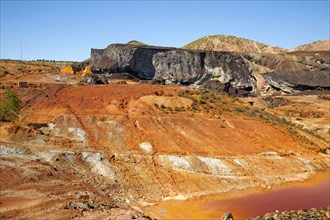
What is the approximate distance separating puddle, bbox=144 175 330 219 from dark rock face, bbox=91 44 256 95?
4088 centimetres

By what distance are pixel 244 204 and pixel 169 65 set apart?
48.3 m

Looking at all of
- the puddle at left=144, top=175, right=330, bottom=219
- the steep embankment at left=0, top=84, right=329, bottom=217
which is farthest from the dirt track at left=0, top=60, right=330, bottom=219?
the puddle at left=144, top=175, right=330, bottom=219

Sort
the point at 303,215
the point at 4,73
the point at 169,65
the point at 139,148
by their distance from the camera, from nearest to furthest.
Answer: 1. the point at 303,215
2. the point at 139,148
3. the point at 4,73
4. the point at 169,65

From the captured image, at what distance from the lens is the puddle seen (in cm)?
2036

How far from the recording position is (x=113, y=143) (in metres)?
28.2

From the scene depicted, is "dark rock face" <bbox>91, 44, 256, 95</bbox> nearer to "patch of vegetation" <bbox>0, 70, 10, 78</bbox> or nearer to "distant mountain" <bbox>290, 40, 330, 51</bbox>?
"patch of vegetation" <bbox>0, 70, 10, 78</bbox>

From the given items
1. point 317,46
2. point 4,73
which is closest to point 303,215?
point 4,73

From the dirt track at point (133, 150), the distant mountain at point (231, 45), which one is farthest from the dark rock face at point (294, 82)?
the distant mountain at point (231, 45)

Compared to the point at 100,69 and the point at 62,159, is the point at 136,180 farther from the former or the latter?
the point at 100,69

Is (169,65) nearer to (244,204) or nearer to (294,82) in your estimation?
(294,82)

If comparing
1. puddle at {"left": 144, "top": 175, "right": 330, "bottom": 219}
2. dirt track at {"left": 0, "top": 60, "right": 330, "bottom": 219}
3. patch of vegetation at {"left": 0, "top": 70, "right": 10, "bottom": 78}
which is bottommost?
puddle at {"left": 144, "top": 175, "right": 330, "bottom": 219}

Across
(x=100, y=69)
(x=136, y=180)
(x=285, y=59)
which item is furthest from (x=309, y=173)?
(x=285, y=59)

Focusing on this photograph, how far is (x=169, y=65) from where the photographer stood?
68.3 meters

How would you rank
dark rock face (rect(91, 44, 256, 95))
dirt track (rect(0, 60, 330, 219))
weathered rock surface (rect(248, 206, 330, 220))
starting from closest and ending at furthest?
weathered rock surface (rect(248, 206, 330, 220)) < dirt track (rect(0, 60, 330, 219)) < dark rock face (rect(91, 44, 256, 95))
